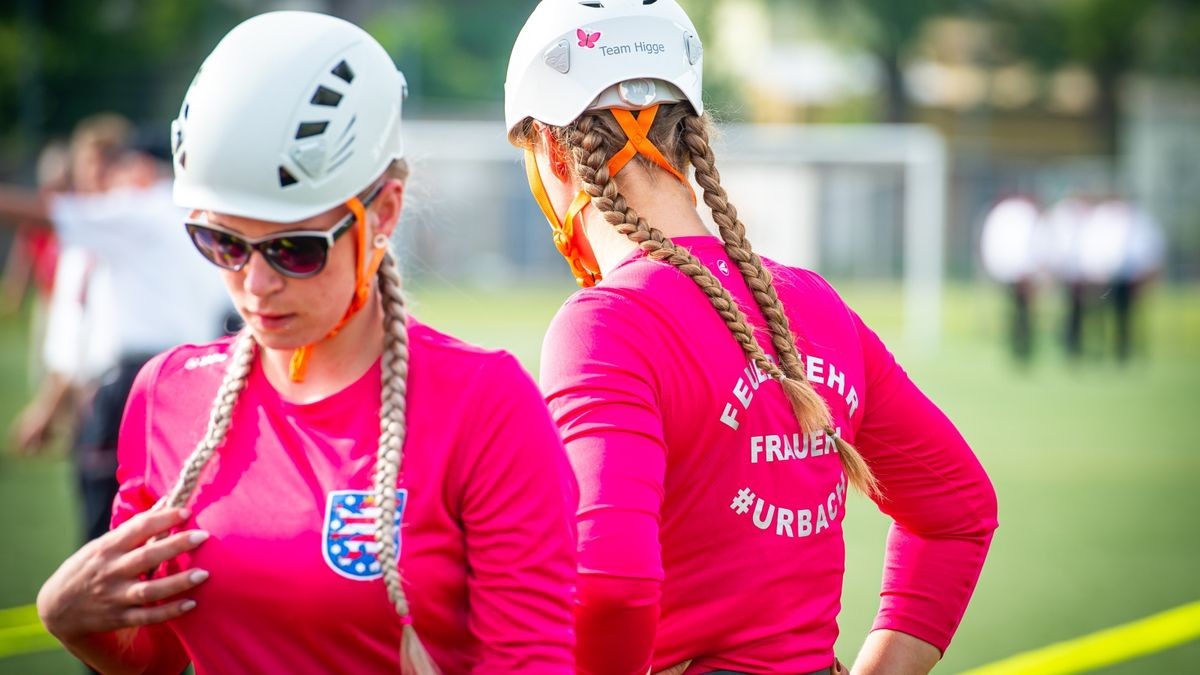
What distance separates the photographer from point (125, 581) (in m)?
2.14

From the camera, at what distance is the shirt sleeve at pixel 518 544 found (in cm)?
205

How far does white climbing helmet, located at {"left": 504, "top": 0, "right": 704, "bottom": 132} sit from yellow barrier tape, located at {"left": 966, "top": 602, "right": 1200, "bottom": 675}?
172 inches

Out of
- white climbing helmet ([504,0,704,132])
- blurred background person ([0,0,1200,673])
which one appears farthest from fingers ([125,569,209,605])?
blurred background person ([0,0,1200,673])

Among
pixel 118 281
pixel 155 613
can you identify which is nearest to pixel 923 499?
pixel 155 613

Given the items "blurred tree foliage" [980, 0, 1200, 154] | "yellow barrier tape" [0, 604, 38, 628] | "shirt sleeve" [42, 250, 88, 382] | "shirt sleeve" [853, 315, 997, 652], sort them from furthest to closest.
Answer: "blurred tree foliage" [980, 0, 1200, 154], "shirt sleeve" [42, 250, 88, 382], "yellow barrier tape" [0, 604, 38, 628], "shirt sleeve" [853, 315, 997, 652]

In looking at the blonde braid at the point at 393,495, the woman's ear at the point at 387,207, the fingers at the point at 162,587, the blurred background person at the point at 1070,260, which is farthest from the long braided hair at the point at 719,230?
the blurred background person at the point at 1070,260

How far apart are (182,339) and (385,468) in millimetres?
4877

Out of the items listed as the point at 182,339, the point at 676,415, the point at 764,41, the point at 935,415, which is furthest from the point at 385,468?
the point at 764,41

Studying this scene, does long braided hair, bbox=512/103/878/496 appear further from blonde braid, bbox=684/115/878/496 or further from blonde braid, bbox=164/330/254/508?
blonde braid, bbox=164/330/254/508

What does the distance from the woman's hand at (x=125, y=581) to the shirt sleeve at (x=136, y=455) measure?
0.12 meters

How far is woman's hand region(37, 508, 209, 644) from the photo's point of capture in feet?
7.00

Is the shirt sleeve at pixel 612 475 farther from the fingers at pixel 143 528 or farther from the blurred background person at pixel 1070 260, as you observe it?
the blurred background person at pixel 1070 260

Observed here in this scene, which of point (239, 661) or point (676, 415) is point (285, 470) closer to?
point (239, 661)

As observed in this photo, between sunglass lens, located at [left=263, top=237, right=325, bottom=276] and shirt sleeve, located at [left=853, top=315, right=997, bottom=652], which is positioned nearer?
sunglass lens, located at [left=263, top=237, right=325, bottom=276]
